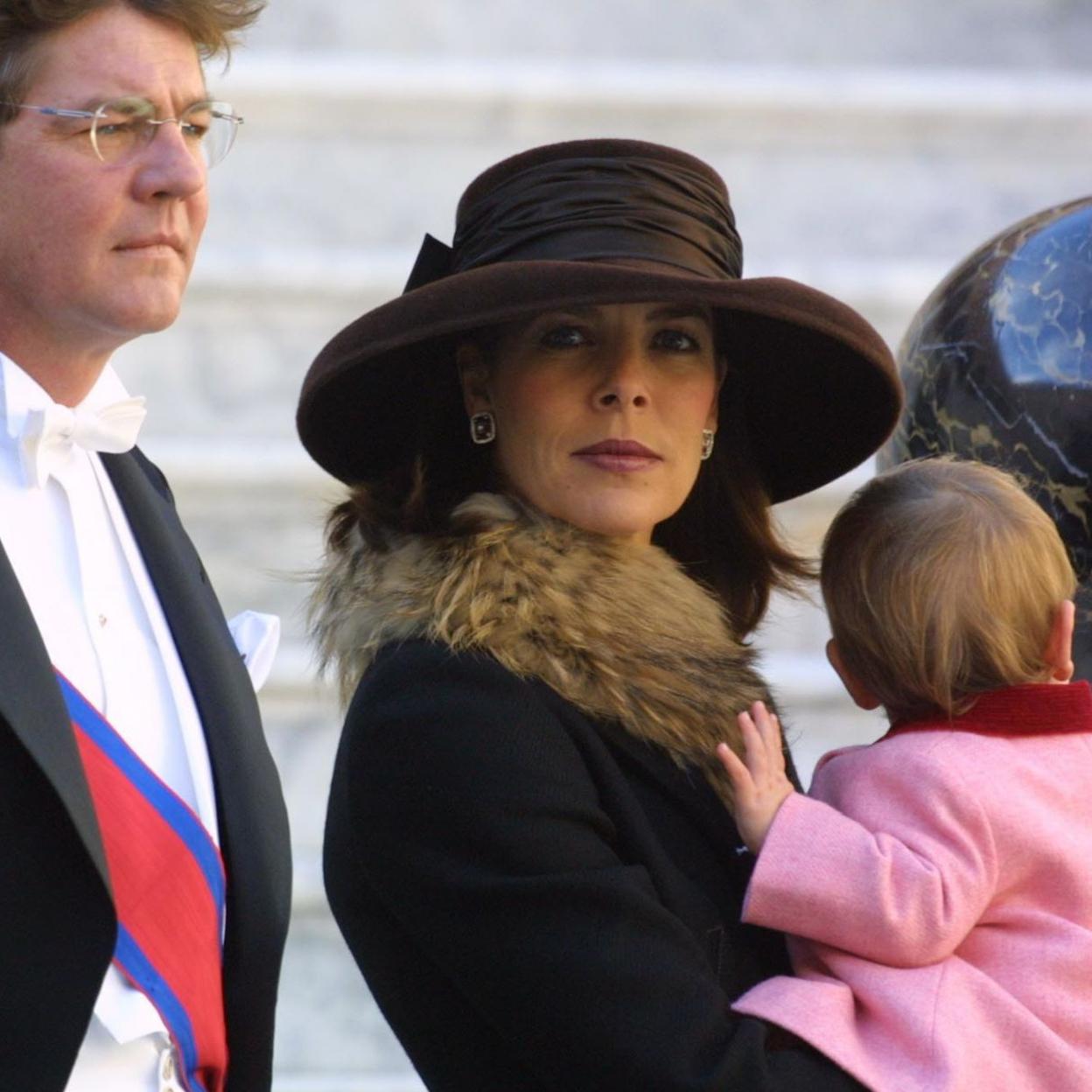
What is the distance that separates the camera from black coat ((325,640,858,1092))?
190 centimetres

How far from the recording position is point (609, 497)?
2.26 m

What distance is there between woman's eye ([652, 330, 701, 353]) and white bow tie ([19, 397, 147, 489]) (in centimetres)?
60

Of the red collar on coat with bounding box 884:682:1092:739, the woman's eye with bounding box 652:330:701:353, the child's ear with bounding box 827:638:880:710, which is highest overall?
the woman's eye with bounding box 652:330:701:353

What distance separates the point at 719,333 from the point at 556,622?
1.78ft

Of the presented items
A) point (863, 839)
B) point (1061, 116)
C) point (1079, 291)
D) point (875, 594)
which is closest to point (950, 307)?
point (1079, 291)

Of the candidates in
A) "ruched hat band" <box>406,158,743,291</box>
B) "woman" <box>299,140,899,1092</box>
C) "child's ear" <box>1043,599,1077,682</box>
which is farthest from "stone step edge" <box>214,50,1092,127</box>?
"child's ear" <box>1043,599,1077,682</box>

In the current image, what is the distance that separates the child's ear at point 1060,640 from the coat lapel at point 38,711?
3.38ft

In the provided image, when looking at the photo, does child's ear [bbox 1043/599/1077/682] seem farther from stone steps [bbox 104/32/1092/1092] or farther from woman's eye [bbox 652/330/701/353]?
stone steps [bbox 104/32/1092/1092]

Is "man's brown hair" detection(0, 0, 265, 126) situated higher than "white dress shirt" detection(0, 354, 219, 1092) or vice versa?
"man's brown hair" detection(0, 0, 265, 126)

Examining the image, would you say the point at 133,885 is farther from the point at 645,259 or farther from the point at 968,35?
the point at 968,35

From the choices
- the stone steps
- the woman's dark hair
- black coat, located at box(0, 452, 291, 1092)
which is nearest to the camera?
black coat, located at box(0, 452, 291, 1092)

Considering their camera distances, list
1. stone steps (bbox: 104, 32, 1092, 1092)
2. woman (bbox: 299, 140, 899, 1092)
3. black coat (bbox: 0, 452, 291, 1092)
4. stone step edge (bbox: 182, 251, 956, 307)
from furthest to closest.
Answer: stone step edge (bbox: 182, 251, 956, 307) < stone steps (bbox: 104, 32, 1092, 1092) < woman (bbox: 299, 140, 899, 1092) < black coat (bbox: 0, 452, 291, 1092)

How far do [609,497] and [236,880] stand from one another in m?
0.59

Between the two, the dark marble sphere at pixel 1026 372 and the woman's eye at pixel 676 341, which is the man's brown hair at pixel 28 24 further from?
the dark marble sphere at pixel 1026 372
